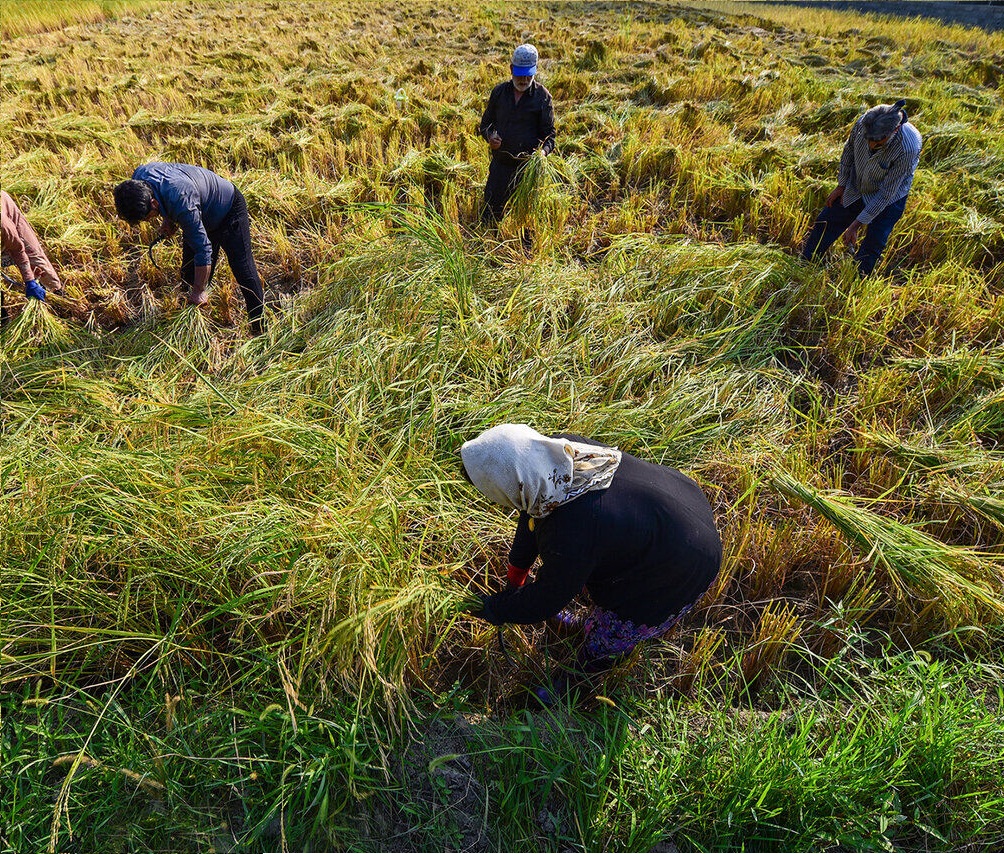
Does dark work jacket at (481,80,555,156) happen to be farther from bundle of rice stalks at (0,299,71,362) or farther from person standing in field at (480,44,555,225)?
bundle of rice stalks at (0,299,71,362)

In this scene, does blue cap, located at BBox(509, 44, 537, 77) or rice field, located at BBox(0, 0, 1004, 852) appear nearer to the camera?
rice field, located at BBox(0, 0, 1004, 852)

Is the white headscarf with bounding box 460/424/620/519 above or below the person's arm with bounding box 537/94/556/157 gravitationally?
below

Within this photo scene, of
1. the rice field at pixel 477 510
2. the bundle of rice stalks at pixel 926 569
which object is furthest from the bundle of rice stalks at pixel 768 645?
the bundle of rice stalks at pixel 926 569

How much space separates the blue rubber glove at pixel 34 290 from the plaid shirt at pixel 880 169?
4.50 m

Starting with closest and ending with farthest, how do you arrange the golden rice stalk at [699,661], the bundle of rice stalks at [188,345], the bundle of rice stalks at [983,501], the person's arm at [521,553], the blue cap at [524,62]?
1. the person's arm at [521,553]
2. the golden rice stalk at [699,661]
3. the bundle of rice stalks at [983,501]
4. the bundle of rice stalks at [188,345]
5. the blue cap at [524,62]

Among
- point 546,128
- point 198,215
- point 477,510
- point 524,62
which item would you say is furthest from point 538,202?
point 477,510

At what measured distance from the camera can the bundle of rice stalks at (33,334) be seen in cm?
285

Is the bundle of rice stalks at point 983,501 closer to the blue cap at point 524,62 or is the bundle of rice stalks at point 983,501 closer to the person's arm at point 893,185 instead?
the person's arm at point 893,185

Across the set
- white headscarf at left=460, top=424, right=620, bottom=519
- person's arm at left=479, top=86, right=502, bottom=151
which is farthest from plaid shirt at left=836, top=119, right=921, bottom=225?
white headscarf at left=460, top=424, right=620, bottom=519

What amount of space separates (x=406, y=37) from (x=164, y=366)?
9.40 m

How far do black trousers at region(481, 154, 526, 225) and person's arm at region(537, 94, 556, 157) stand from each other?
178 mm

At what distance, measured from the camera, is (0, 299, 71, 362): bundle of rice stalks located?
9.36ft

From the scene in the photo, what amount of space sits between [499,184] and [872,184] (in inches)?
88.9

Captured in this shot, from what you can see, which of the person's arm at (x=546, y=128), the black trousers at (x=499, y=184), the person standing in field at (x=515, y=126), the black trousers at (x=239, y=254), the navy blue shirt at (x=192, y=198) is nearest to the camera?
the navy blue shirt at (x=192, y=198)
